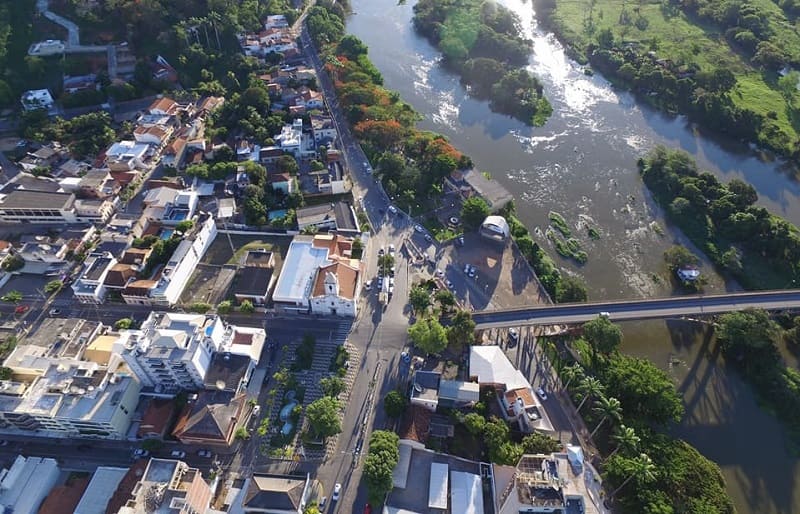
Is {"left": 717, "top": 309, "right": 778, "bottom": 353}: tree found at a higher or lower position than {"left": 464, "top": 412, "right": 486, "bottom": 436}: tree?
higher

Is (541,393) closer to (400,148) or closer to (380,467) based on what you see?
(380,467)

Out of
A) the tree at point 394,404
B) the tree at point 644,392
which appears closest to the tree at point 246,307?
Answer: the tree at point 394,404

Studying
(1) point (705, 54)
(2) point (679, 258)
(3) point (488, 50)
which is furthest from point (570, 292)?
(1) point (705, 54)

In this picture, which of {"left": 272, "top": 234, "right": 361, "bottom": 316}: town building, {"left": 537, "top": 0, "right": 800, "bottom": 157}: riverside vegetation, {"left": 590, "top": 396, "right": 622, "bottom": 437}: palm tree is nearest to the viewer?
{"left": 590, "top": 396, "right": 622, "bottom": 437}: palm tree

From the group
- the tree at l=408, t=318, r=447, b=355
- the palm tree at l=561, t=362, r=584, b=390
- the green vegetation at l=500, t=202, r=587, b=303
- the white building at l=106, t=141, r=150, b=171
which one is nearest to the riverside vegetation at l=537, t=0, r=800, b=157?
the green vegetation at l=500, t=202, r=587, b=303

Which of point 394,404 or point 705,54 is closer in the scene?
point 394,404

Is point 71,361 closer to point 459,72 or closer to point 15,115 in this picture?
point 15,115

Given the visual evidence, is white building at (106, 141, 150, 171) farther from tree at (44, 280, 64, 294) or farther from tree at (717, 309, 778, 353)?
tree at (717, 309, 778, 353)
